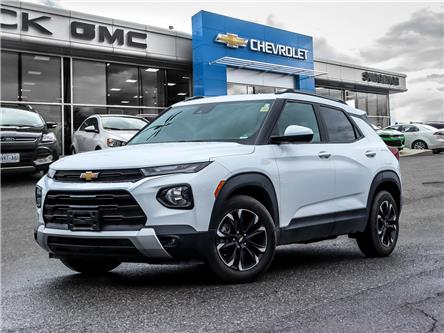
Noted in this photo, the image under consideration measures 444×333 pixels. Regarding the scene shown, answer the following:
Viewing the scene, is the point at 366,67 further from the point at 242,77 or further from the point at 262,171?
the point at 262,171

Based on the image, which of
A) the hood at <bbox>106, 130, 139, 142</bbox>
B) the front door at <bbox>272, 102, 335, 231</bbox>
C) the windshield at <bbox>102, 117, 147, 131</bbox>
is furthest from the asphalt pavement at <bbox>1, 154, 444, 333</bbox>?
the windshield at <bbox>102, 117, 147, 131</bbox>

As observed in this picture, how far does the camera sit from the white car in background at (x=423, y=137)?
27828mm

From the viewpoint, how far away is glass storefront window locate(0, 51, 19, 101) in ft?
66.9

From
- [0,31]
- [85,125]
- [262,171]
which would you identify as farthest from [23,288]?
[0,31]

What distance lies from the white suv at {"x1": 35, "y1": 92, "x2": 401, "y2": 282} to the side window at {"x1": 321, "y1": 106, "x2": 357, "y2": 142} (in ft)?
0.09

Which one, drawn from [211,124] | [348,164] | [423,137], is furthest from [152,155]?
[423,137]

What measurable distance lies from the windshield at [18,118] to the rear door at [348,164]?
8.93 m

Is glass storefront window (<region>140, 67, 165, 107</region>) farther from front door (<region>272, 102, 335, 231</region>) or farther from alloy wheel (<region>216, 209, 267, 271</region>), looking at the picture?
alloy wheel (<region>216, 209, 267, 271</region>)

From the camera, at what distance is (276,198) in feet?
17.3

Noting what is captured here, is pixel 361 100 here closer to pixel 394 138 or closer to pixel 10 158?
pixel 394 138

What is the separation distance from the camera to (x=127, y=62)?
24078mm

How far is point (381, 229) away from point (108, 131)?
→ 9.24 metres

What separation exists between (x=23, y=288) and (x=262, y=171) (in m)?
2.61

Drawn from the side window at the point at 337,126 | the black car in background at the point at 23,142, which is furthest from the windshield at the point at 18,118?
the side window at the point at 337,126
